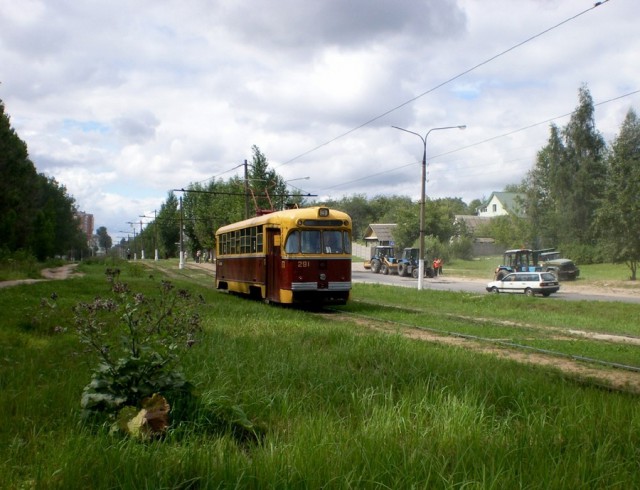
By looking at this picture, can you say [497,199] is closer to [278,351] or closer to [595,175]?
[595,175]

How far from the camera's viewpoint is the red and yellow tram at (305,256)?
60.8 ft

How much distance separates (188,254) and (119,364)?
109039 millimetres

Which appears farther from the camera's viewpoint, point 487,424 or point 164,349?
point 164,349

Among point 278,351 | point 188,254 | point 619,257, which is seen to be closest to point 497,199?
point 188,254

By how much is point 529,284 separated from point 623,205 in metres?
15.0

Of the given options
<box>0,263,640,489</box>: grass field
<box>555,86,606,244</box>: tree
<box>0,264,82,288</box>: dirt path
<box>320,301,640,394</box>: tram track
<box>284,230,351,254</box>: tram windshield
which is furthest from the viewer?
<box>555,86,606,244</box>: tree

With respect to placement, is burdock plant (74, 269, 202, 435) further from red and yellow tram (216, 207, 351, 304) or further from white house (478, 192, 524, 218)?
white house (478, 192, 524, 218)

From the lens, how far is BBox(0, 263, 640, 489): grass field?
161 inches

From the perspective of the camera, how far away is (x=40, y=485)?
3887 millimetres

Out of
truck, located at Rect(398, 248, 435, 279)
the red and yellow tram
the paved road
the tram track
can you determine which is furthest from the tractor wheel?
the tram track

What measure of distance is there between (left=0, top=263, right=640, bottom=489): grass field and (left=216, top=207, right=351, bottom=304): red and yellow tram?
8458 millimetres

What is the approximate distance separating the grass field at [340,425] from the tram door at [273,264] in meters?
9.08

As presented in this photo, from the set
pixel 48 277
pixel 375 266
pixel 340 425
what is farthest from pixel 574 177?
pixel 340 425

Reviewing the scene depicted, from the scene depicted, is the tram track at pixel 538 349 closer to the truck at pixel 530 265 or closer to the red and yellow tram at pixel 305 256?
the red and yellow tram at pixel 305 256
